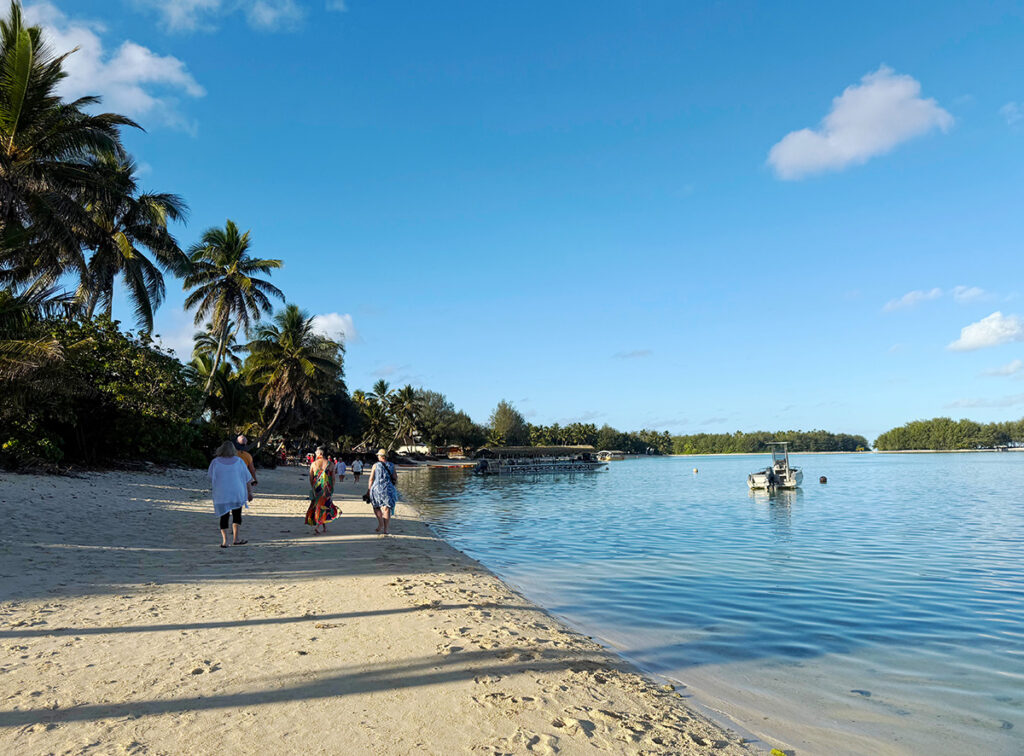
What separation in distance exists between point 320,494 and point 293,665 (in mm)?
9310

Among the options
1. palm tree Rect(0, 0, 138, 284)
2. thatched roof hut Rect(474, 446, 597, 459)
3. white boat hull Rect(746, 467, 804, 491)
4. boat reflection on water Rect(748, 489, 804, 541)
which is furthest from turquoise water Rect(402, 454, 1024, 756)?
thatched roof hut Rect(474, 446, 597, 459)

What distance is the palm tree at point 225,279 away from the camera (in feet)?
128

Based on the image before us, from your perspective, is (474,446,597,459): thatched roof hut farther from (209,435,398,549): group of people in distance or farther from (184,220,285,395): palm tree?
(209,435,398,549): group of people in distance

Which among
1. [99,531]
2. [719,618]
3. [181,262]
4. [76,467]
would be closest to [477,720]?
[719,618]

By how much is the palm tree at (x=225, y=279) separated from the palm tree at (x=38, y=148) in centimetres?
1791

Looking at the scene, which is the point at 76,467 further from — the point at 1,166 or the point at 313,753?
the point at 313,753

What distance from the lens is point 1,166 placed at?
16969 mm

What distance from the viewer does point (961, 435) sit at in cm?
17950

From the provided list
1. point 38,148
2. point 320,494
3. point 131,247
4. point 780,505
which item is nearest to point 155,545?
point 320,494

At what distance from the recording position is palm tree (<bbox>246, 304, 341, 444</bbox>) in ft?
151

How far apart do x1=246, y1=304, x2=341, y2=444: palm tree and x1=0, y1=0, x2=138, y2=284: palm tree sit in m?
25.1

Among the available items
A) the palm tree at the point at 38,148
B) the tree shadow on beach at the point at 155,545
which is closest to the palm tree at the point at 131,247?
the palm tree at the point at 38,148

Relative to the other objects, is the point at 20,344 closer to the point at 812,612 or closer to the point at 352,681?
the point at 352,681

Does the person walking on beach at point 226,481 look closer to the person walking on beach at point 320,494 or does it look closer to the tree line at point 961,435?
the person walking on beach at point 320,494
